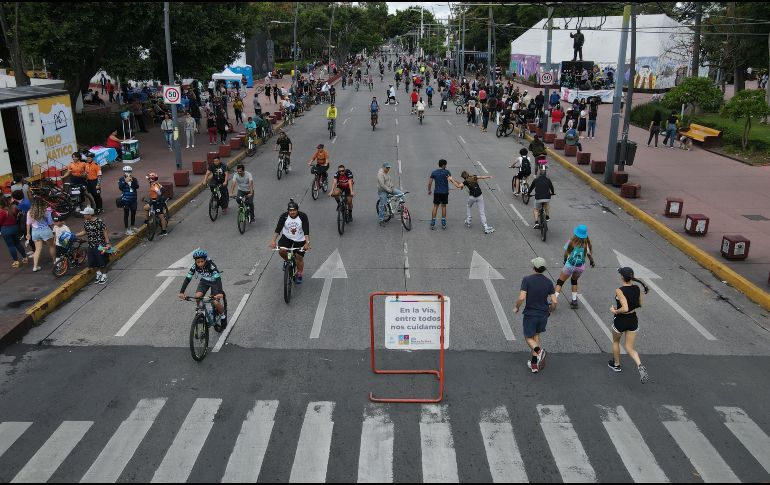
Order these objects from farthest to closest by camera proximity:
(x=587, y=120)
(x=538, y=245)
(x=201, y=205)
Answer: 1. (x=587, y=120)
2. (x=201, y=205)
3. (x=538, y=245)

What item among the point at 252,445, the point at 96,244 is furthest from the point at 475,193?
the point at 252,445

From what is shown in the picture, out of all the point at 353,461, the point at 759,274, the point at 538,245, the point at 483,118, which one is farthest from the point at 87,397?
the point at 483,118

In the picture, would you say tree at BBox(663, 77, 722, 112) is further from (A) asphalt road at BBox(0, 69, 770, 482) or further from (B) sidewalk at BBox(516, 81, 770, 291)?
(A) asphalt road at BBox(0, 69, 770, 482)

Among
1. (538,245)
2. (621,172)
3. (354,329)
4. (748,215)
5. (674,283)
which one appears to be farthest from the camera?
(621,172)

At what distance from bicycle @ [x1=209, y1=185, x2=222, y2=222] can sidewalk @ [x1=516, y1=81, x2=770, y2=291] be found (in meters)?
12.2

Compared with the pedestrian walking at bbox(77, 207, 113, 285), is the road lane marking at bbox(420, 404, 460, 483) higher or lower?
lower

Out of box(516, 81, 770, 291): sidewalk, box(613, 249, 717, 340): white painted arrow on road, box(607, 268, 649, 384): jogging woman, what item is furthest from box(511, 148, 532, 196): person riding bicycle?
box(607, 268, 649, 384): jogging woman

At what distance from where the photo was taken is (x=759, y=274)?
42.3 ft

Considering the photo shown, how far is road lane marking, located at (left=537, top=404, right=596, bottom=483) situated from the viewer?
22.4ft

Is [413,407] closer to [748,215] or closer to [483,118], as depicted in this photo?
[748,215]

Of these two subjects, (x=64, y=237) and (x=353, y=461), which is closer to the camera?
(x=353, y=461)

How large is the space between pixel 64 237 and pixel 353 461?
8922 mm

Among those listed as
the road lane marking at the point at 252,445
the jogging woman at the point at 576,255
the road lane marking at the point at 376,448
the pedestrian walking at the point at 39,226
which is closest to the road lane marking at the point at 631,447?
the road lane marking at the point at 376,448

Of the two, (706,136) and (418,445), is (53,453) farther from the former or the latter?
(706,136)
